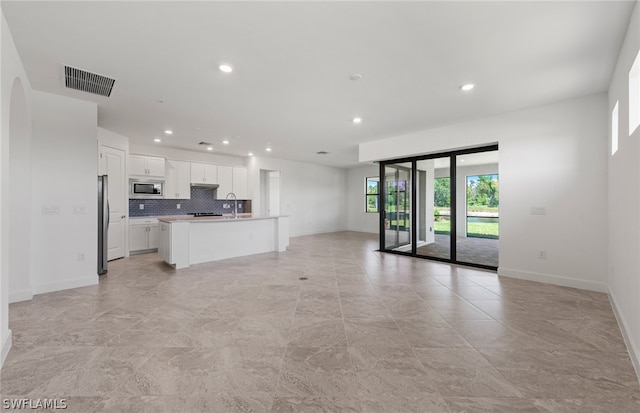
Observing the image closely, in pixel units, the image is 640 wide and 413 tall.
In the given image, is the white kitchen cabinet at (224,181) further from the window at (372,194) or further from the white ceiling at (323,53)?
the window at (372,194)

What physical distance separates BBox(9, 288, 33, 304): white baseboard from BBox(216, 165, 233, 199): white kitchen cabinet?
4872 millimetres

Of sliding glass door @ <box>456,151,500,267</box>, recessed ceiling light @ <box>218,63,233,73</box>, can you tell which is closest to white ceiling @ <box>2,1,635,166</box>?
recessed ceiling light @ <box>218,63,233,73</box>

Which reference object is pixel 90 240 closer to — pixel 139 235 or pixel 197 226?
pixel 197 226

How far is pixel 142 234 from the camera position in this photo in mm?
6477

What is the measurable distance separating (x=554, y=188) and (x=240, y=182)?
25.0 feet

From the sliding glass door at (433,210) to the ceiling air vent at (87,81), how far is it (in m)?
5.54

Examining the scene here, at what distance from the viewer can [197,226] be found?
5.36 m

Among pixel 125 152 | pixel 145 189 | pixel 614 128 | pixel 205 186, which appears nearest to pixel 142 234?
pixel 145 189

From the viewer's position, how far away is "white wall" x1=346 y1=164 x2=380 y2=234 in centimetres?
1055

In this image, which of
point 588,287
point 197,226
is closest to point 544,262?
point 588,287

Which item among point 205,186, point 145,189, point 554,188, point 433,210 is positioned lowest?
point 433,210

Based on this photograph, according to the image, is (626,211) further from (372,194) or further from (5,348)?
(372,194)

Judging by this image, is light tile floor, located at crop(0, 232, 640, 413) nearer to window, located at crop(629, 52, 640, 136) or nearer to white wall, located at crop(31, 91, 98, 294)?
white wall, located at crop(31, 91, 98, 294)

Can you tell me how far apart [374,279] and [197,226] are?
368 centimetres
